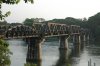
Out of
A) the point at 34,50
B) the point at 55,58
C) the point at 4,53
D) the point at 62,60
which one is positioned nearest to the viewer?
the point at 4,53

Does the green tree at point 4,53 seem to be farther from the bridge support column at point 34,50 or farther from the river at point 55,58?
the bridge support column at point 34,50

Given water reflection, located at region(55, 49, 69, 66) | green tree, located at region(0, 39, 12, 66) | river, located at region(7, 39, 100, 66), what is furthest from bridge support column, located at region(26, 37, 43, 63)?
green tree, located at region(0, 39, 12, 66)

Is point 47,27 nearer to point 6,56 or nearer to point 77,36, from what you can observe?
point 77,36

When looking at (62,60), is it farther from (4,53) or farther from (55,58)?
(4,53)

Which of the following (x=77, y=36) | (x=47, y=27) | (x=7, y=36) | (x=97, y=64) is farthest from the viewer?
(x=77, y=36)

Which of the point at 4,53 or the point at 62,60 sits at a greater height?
the point at 4,53

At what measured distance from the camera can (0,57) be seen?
11172 mm

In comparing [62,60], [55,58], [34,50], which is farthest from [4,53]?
[55,58]

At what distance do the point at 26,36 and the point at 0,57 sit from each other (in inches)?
2288

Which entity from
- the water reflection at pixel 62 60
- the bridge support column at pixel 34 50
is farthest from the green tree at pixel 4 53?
the bridge support column at pixel 34 50

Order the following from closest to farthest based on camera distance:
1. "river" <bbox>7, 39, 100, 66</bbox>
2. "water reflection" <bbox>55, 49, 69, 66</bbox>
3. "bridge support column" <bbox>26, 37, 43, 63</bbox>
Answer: "river" <bbox>7, 39, 100, 66</bbox> < "water reflection" <bbox>55, 49, 69, 66</bbox> < "bridge support column" <bbox>26, 37, 43, 63</bbox>

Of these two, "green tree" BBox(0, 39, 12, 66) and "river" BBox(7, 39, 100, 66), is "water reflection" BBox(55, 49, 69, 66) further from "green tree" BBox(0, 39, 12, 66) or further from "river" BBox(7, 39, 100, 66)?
"green tree" BBox(0, 39, 12, 66)

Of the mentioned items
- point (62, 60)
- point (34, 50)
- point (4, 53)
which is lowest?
point (62, 60)

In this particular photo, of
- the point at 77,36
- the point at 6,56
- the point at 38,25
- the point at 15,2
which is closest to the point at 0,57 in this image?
the point at 6,56
